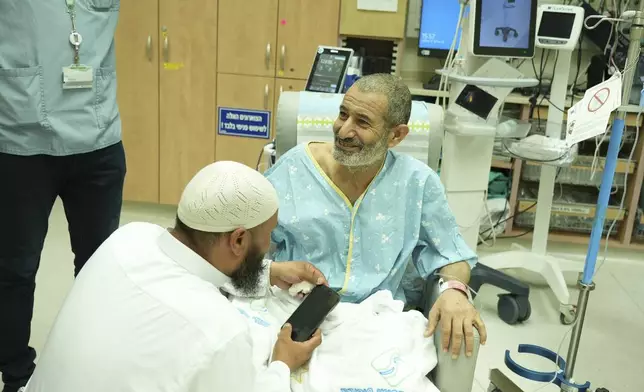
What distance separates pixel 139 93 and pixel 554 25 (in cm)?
230

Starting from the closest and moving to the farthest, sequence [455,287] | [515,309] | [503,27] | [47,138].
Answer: [455,287] < [47,138] < [503,27] < [515,309]

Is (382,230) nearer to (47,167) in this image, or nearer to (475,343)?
(475,343)

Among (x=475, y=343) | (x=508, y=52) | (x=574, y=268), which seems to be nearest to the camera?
(x=475, y=343)

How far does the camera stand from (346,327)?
147 centimetres

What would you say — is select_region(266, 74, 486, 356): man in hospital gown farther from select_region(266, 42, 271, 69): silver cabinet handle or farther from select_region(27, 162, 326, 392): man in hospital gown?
select_region(266, 42, 271, 69): silver cabinet handle

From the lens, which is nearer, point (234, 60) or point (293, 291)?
point (293, 291)

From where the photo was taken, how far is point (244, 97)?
3502 millimetres

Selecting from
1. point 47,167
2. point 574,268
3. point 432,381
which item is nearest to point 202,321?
point 432,381

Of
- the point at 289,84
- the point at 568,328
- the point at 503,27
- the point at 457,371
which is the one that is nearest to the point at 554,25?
the point at 503,27

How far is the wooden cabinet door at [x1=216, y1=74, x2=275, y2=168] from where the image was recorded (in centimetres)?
346

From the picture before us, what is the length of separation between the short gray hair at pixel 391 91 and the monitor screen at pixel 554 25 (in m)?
1.14

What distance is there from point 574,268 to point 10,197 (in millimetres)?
2595

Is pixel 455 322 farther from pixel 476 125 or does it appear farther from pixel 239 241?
pixel 476 125

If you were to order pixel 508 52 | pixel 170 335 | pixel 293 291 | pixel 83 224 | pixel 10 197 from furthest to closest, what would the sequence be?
pixel 508 52, pixel 83 224, pixel 10 197, pixel 293 291, pixel 170 335
